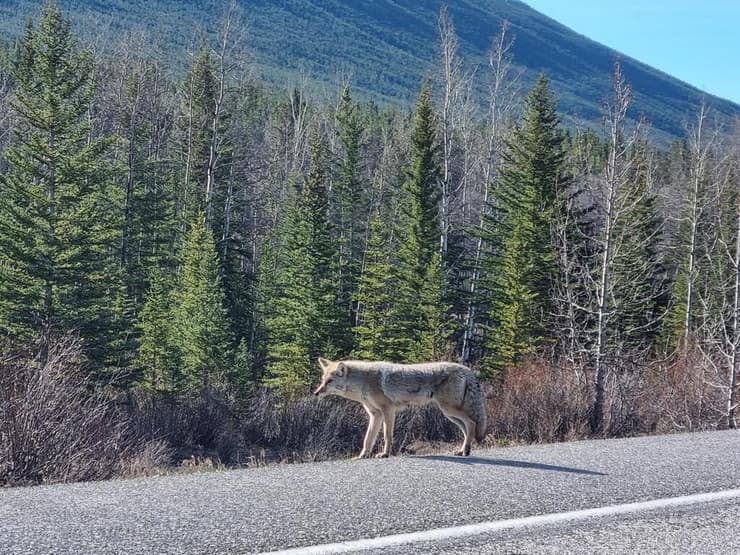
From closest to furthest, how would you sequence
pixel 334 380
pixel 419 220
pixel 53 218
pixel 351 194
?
pixel 334 380, pixel 53 218, pixel 419 220, pixel 351 194

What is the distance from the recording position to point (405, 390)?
834 cm

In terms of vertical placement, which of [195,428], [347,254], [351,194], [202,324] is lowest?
[195,428]

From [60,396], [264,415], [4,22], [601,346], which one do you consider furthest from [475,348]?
[4,22]

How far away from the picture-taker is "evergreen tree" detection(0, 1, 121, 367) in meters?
23.4

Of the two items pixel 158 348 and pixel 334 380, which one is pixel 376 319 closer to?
pixel 158 348

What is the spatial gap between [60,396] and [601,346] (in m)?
9.31

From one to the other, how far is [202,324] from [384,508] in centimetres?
2684

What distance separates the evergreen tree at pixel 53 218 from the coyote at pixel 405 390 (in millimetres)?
17256

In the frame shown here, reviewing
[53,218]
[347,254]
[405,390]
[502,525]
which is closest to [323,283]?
[347,254]

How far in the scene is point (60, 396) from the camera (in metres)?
7.58

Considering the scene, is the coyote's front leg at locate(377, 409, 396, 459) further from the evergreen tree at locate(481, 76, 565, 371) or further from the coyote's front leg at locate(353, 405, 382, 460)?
the evergreen tree at locate(481, 76, 565, 371)

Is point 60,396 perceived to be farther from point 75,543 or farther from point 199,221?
point 199,221

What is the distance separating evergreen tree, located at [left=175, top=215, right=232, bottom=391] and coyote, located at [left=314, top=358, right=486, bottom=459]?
67.8 ft

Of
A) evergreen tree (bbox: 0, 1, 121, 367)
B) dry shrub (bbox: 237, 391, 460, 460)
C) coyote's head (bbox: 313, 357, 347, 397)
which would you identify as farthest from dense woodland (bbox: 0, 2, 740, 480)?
coyote's head (bbox: 313, 357, 347, 397)
